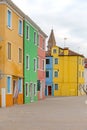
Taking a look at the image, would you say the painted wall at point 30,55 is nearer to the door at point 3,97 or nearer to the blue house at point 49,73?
the door at point 3,97

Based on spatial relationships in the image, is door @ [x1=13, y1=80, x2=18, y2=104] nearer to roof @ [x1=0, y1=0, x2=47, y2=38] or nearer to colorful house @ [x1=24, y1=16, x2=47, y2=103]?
colorful house @ [x1=24, y1=16, x2=47, y2=103]

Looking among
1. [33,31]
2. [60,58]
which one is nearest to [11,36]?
[33,31]

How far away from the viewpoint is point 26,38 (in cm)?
4469

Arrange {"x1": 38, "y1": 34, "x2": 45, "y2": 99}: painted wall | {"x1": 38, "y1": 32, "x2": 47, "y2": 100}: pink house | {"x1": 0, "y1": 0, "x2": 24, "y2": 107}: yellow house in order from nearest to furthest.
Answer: {"x1": 0, "y1": 0, "x2": 24, "y2": 107}: yellow house → {"x1": 38, "y1": 34, "x2": 45, "y2": 99}: painted wall → {"x1": 38, "y1": 32, "x2": 47, "y2": 100}: pink house

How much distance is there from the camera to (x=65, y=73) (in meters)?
85.5

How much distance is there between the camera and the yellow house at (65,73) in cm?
8531

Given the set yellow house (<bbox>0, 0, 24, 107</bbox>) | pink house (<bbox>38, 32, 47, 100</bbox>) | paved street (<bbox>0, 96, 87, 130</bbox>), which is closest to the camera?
paved street (<bbox>0, 96, 87, 130</bbox>)

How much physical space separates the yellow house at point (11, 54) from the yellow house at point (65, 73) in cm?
4282

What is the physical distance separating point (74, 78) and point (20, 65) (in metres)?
44.5

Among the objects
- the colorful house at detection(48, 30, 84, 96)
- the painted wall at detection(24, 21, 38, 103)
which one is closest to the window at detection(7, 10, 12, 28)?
the painted wall at detection(24, 21, 38, 103)

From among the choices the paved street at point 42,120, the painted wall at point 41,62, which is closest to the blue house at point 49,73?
the painted wall at point 41,62

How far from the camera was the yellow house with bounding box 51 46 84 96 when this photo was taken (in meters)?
85.3

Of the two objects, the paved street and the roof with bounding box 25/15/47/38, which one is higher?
the roof with bounding box 25/15/47/38

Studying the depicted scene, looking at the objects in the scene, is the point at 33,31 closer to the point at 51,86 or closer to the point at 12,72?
the point at 12,72
